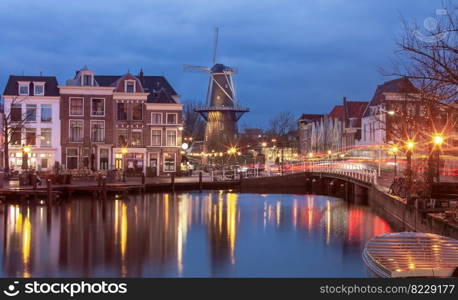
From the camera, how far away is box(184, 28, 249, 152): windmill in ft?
310

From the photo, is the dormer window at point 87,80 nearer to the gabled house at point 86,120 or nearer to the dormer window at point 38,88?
the gabled house at point 86,120

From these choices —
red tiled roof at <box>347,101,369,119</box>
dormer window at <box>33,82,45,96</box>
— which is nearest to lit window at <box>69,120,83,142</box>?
dormer window at <box>33,82,45,96</box>

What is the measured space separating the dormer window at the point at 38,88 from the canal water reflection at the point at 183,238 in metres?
24.7

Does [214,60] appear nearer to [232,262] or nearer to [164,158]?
[164,158]

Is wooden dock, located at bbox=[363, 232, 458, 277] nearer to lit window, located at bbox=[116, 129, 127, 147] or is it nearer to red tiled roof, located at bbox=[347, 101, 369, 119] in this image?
lit window, located at bbox=[116, 129, 127, 147]

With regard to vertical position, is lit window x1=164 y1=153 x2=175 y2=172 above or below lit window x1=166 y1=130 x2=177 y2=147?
below

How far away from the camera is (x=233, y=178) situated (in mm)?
67625

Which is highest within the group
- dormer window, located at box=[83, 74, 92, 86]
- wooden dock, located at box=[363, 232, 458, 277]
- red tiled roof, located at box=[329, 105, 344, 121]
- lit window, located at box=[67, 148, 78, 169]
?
dormer window, located at box=[83, 74, 92, 86]

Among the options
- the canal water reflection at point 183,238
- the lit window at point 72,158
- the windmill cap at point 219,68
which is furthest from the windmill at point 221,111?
the canal water reflection at point 183,238

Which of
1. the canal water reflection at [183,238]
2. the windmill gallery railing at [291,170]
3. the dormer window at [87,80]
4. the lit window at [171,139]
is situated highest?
the dormer window at [87,80]

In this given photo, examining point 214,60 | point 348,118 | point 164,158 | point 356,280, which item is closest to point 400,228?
point 356,280

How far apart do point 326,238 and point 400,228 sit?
4.01m

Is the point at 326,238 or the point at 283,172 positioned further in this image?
the point at 283,172

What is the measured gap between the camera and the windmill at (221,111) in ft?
310
